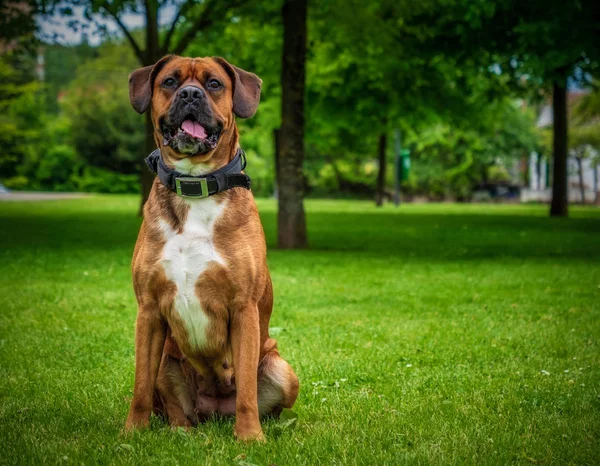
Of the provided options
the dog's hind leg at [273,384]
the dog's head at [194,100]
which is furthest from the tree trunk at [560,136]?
the dog's hind leg at [273,384]

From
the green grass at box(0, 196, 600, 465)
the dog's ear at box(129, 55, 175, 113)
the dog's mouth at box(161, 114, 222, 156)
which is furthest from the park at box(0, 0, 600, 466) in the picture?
the dog's ear at box(129, 55, 175, 113)

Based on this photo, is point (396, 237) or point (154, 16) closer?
point (396, 237)

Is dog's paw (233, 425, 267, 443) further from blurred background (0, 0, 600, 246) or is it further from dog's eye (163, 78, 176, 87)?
blurred background (0, 0, 600, 246)

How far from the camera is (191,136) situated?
407 cm

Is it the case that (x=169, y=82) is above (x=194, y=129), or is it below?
above

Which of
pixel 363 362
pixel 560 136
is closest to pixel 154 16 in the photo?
pixel 560 136

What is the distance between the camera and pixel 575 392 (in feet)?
17.4

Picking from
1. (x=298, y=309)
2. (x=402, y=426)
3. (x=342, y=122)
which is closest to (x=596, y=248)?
(x=298, y=309)

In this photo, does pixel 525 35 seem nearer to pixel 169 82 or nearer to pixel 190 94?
pixel 169 82

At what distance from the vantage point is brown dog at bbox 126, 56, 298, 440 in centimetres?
403

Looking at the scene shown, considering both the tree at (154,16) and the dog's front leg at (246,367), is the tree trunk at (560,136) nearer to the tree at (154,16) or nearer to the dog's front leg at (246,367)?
the tree at (154,16)

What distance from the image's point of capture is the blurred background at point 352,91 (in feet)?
48.4

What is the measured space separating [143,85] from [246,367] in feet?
5.48

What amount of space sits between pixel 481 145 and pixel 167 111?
51.1 meters
